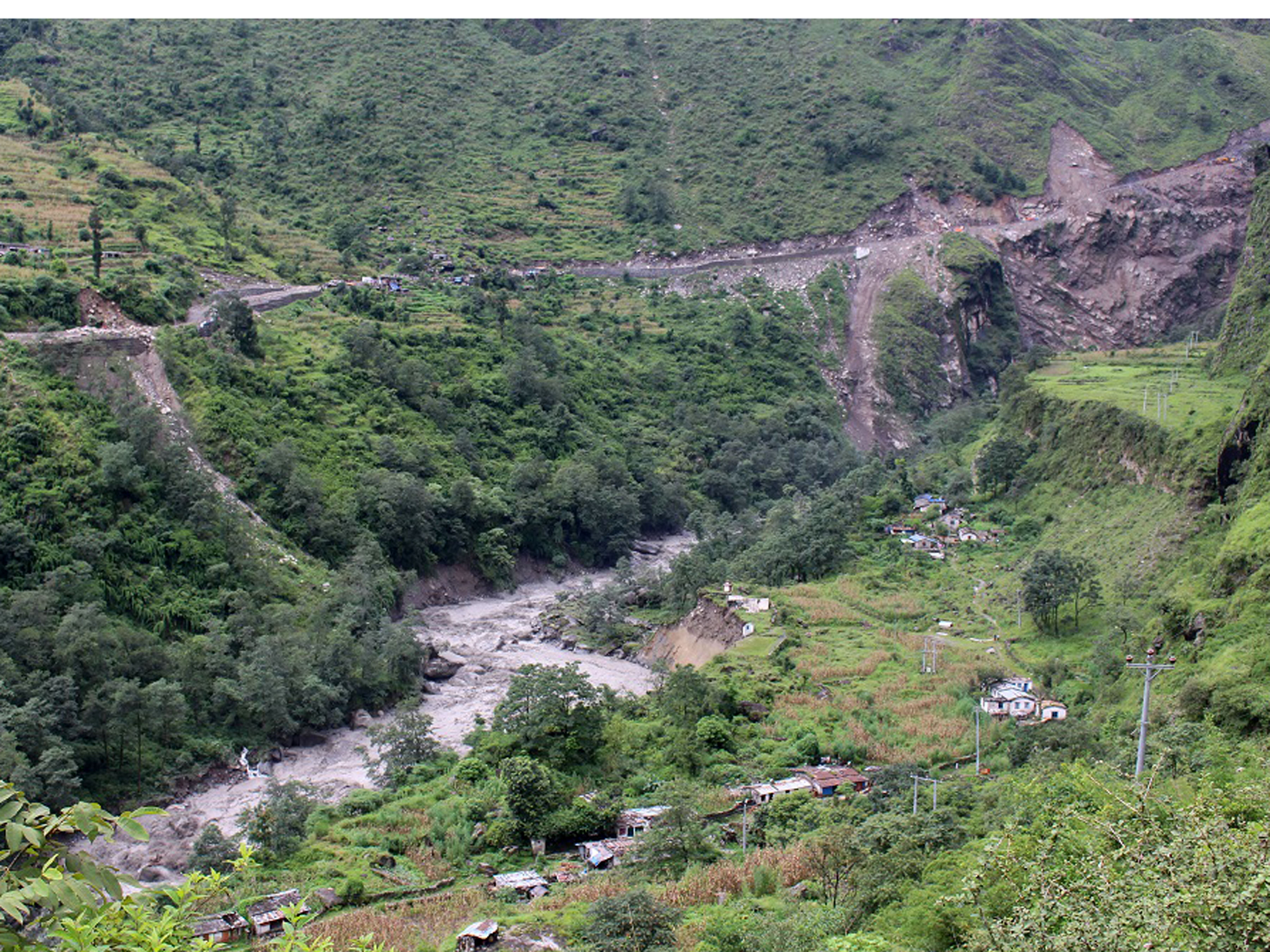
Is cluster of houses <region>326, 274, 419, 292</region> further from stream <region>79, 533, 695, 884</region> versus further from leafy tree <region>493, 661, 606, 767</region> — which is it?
leafy tree <region>493, 661, 606, 767</region>

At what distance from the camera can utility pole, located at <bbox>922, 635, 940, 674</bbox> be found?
32.2m

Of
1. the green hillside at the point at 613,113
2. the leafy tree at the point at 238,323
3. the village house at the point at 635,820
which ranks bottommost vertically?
the village house at the point at 635,820

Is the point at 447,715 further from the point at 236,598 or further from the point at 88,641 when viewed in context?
the point at 88,641

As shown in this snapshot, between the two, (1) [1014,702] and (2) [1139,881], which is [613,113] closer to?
(1) [1014,702]

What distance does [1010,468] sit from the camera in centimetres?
4950

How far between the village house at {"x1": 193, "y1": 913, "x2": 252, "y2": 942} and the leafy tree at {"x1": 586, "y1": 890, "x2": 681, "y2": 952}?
6.35m

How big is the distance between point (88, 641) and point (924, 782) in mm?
22276

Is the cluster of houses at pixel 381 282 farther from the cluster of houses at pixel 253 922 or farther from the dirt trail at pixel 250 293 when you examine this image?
the cluster of houses at pixel 253 922

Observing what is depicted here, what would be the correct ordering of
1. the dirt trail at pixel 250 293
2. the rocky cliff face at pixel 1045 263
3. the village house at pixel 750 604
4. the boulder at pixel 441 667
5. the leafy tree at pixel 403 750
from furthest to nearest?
the rocky cliff face at pixel 1045 263 < the dirt trail at pixel 250 293 < the boulder at pixel 441 667 < the village house at pixel 750 604 < the leafy tree at pixel 403 750

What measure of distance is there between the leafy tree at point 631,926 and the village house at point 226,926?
6.35m

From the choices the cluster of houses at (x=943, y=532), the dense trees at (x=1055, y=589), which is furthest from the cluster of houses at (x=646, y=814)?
the cluster of houses at (x=943, y=532)

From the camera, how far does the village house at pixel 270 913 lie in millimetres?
20312

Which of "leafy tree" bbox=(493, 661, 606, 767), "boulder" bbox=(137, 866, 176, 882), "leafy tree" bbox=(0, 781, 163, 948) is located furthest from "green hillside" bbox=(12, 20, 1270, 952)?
"boulder" bbox=(137, 866, 176, 882)

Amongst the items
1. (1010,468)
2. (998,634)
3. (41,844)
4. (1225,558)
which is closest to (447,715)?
(998,634)
